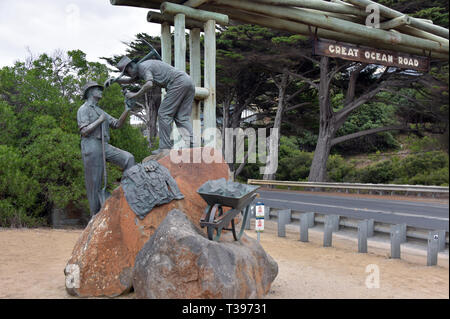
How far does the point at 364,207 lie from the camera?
572 inches

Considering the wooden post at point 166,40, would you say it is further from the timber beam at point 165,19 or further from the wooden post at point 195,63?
the wooden post at point 195,63

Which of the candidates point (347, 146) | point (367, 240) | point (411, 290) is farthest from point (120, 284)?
point (347, 146)

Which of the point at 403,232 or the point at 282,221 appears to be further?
the point at 282,221

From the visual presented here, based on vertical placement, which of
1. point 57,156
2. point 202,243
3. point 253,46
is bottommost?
point 202,243

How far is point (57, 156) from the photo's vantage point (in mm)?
12602

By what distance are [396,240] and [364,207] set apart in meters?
6.30

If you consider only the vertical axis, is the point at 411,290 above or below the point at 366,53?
below

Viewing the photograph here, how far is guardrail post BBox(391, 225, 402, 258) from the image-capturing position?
8.31m

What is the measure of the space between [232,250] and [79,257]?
209 cm

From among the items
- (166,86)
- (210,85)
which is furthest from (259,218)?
(166,86)

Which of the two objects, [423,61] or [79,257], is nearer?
[79,257]

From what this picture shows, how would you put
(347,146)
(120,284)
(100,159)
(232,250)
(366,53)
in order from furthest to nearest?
1. (347,146)
2. (366,53)
3. (100,159)
4. (120,284)
5. (232,250)

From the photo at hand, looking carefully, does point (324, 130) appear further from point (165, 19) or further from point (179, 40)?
point (179, 40)

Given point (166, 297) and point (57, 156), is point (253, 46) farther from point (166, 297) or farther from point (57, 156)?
point (166, 297)
